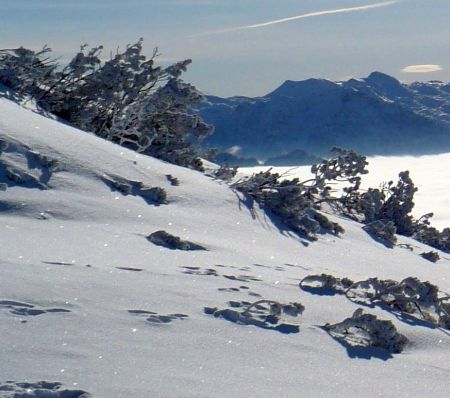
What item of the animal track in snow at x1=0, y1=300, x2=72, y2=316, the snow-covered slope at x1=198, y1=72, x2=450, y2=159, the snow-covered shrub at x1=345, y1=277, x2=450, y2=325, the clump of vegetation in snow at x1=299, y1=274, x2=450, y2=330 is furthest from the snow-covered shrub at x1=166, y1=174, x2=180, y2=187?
the snow-covered slope at x1=198, y1=72, x2=450, y2=159

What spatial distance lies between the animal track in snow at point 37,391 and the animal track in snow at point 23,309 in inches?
25.8

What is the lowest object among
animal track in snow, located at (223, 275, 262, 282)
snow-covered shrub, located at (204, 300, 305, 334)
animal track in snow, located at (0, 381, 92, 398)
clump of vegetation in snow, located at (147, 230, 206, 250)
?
animal track in snow, located at (0, 381, 92, 398)

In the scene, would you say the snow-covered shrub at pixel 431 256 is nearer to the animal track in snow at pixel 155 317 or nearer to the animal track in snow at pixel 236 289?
the animal track in snow at pixel 236 289

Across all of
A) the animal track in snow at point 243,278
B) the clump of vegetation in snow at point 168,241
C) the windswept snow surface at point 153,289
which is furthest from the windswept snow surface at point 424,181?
the animal track in snow at point 243,278

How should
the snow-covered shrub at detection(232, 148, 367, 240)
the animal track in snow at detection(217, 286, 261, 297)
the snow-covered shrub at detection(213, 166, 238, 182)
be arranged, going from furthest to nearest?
the snow-covered shrub at detection(213, 166, 238, 182) → the snow-covered shrub at detection(232, 148, 367, 240) → the animal track in snow at detection(217, 286, 261, 297)

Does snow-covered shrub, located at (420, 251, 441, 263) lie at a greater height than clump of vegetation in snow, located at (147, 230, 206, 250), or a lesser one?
lesser

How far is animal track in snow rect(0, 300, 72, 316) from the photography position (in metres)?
3.48

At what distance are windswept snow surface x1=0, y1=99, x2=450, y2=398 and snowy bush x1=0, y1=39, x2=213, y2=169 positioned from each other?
131 cm

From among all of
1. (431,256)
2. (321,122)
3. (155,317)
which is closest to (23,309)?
(155,317)

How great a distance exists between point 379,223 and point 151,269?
4081mm

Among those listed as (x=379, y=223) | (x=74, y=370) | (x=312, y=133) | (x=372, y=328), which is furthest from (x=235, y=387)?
(x=312, y=133)

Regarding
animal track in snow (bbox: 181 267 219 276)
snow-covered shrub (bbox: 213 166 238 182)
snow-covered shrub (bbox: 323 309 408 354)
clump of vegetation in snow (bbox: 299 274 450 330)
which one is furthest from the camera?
snow-covered shrub (bbox: 213 166 238 182)

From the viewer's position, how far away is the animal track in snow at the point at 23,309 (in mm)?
3479

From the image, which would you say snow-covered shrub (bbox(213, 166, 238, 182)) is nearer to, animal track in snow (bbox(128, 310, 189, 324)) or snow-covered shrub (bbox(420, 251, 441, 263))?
snow-covered shrub (bbox(420, 251, 441, 263))
